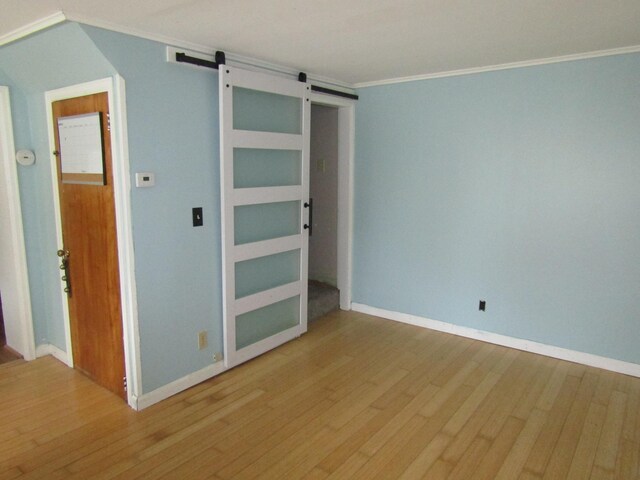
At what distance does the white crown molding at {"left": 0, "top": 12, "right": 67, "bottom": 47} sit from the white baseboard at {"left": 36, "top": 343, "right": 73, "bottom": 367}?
7.20 ft

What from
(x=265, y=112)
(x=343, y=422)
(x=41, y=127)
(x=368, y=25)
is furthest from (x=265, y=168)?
(x=343, y=422)

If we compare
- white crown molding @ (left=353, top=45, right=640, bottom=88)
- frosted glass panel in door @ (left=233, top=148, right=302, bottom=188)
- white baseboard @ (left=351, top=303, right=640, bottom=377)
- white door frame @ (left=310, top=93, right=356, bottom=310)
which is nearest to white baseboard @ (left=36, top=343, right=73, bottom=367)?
frosted glass panel in door @ (left=233, top=148, right=302, bottom=188)

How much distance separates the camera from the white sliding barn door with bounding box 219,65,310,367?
304 cm

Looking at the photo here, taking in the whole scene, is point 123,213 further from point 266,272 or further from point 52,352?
point 52,352

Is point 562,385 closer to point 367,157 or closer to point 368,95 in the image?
point 367,157

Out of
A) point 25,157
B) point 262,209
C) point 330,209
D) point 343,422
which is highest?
point 25,157

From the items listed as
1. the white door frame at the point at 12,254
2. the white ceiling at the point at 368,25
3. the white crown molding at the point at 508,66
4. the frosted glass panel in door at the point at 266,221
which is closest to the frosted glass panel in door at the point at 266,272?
the frosted glass panel in door at the point at 266,221

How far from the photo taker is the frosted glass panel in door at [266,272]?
10.9 ft

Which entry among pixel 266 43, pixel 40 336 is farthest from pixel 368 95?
pixel 40 336

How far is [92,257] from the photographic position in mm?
2873

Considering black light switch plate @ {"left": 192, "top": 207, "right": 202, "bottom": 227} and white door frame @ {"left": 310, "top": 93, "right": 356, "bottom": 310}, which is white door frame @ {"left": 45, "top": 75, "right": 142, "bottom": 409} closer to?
black light switch plate @ {"left": 192, "top": 207, "right": 202, "bottom": 227}

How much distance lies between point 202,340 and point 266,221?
1021 millimetres

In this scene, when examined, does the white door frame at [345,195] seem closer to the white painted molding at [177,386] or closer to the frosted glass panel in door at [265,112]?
the frosted glass panel in door at [265,112]

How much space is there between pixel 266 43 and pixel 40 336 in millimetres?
2820
